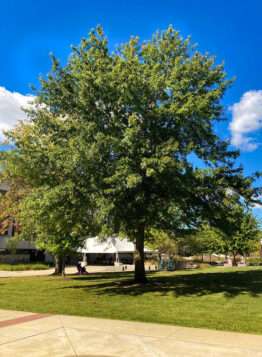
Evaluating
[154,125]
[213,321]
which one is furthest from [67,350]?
[154,125]

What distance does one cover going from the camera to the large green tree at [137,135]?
13.5 m

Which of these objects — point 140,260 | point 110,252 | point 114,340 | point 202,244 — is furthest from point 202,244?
point 114,340

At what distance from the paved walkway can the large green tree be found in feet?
16.2

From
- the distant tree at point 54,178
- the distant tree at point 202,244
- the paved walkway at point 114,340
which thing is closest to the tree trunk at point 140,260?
the distant tree at point 54,178

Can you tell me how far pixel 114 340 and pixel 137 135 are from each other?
8.11 metres

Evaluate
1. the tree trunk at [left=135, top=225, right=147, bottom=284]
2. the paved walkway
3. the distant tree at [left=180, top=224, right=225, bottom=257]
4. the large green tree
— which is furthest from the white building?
the paved walkway

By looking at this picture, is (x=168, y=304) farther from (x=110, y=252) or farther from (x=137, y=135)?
(x=110, y=252)

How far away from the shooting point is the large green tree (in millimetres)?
13529

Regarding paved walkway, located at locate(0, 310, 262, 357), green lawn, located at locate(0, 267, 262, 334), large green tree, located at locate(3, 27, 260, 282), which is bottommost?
paved walkway, located at locate(0, 310, 262, 357)

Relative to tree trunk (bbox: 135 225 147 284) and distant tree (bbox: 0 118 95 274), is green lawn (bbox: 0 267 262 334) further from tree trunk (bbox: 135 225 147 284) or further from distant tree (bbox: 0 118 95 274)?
distant tree (bbox: 0 118 95 274)

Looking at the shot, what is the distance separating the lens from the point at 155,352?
648 centimetres

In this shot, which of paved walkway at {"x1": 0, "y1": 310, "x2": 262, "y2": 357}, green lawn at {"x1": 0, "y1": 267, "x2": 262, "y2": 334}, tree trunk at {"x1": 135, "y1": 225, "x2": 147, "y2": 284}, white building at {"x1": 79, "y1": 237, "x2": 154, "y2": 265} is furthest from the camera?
white building at {"x1": 79, "y1": 237, "x2": 154, "y2": 265}

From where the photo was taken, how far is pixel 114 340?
7.30 m

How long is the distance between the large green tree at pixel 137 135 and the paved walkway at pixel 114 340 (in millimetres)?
4927
